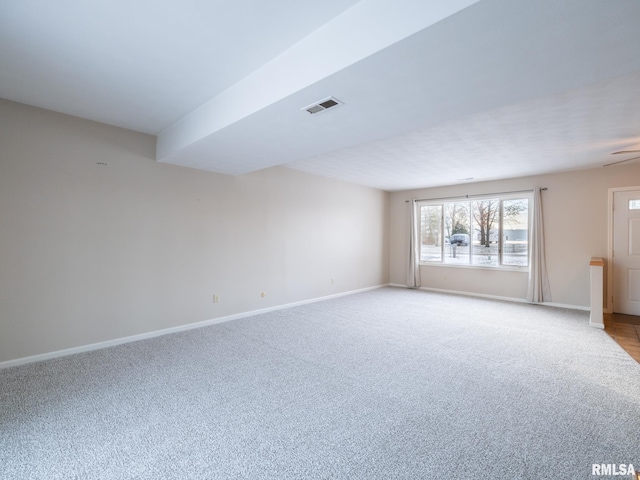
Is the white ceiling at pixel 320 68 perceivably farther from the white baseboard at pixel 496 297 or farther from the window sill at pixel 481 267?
the white baseboard at pixel 496 297

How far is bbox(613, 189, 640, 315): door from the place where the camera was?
16.3 ft

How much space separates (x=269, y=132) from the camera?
2908 mm

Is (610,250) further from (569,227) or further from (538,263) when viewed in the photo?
(538,263)

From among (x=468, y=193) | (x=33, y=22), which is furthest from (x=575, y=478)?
(x=468, y=193)

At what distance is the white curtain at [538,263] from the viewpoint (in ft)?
18.7

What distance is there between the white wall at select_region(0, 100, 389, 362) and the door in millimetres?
5560

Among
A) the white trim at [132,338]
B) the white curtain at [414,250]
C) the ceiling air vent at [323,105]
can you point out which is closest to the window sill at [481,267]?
the white curtain at [414,250]

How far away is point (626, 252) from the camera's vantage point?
5.02 meters

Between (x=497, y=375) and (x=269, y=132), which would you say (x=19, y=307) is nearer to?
(x=269, y=132)

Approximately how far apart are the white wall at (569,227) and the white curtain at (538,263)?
0.33 feet

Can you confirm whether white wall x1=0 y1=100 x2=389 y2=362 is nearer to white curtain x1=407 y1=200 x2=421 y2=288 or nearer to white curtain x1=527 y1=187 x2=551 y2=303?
white curtain x1=407 y1=200 x2=421 y2=288

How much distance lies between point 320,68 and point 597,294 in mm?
5060

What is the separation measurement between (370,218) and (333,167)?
2426 mm

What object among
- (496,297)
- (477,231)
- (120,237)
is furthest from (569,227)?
(120,237)
